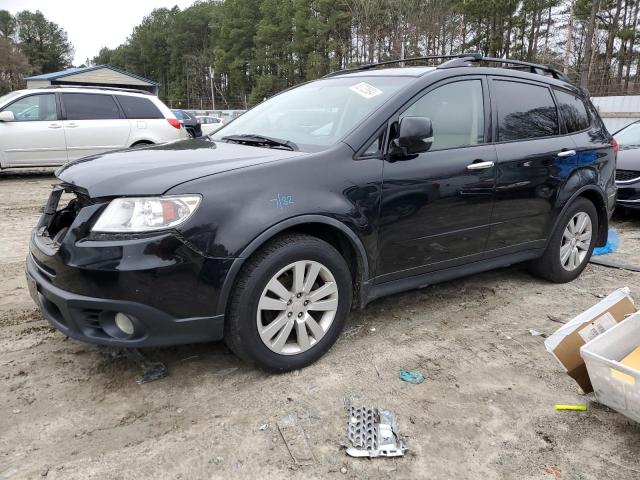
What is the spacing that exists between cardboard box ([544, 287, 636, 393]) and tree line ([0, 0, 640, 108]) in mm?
22837

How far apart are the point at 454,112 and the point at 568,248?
181cm

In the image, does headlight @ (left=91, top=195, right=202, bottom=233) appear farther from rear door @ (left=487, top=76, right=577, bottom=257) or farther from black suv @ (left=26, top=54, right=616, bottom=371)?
rear door @ (left=487, top=76, right=577, bottom=257)

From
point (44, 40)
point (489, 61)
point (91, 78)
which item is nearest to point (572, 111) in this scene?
point (489, 61)

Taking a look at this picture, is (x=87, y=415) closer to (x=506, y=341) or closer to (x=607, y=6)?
(x=506, y=341)

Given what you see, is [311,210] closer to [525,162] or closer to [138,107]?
[525,162]

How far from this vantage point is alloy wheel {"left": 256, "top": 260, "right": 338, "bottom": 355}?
2709 millimetres

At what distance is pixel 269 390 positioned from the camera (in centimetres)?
271

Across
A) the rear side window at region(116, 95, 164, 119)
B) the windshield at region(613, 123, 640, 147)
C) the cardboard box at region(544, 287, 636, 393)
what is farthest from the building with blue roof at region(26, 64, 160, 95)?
the cardboard box at region(544, 287, 636, 393)

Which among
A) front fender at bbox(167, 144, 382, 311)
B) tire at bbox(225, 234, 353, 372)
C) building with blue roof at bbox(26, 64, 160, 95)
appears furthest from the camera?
building with blue roof at bbox(26, 64, 160, 95)

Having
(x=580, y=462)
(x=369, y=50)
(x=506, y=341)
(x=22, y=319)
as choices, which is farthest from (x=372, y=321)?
(x=369, y=50)

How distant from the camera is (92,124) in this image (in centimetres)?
960

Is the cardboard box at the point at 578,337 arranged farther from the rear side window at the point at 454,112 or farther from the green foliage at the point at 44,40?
the green foliage at the point at 44,40

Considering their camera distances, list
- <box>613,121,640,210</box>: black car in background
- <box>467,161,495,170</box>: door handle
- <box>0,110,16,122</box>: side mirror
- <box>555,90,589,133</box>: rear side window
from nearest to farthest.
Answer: <box>467,161,495,170</box>: door handle
<box>555,90,589,133</box>: rear side window
<box>613,121,640,210</box>: black car in background
<box>0,110,16,122</box>: side mirror

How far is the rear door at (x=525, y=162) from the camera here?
3725mm
